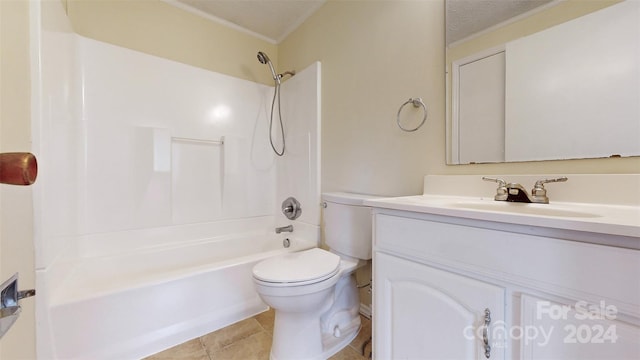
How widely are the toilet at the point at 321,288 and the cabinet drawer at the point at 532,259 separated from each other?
48 cm

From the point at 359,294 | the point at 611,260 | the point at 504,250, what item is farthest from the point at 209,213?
the point at 611,260

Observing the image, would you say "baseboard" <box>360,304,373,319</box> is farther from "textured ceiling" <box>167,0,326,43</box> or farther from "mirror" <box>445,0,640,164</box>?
"textured ceiling" <box>167,0,326,43</box>

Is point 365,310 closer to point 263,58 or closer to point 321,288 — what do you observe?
point 321,288

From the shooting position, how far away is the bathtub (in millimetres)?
1155

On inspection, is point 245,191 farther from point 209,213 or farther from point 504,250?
point 504,250

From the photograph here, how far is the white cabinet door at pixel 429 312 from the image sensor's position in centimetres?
67

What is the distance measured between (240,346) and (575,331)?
4.61ft

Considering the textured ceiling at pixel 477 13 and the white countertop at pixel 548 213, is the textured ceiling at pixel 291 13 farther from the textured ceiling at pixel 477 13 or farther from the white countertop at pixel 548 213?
the white countertop at pixel 548 213

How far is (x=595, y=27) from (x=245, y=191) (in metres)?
2.20

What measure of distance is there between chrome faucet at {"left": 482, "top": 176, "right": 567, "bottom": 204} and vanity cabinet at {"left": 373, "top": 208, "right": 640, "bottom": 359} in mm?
375

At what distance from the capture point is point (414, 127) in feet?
4.36

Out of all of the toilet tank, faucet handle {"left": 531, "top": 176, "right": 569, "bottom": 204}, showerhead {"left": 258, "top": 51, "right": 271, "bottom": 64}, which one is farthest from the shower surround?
faucet handle {"left": 531, "top": 176, "right": 569, "bottom": 204}

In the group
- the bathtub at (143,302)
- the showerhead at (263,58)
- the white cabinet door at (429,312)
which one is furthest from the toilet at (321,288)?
the showerhead at (263,58)

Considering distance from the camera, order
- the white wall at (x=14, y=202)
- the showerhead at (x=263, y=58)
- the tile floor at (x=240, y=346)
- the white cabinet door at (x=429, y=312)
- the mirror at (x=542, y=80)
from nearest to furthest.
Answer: the white wall at (x=14, y=202)
the white cabinet door at (x=429, y=312)
the mirror at (x=542, y=80)
the tile floor at (x=240, y=346)
the showerhead at (x=263, y=58)
